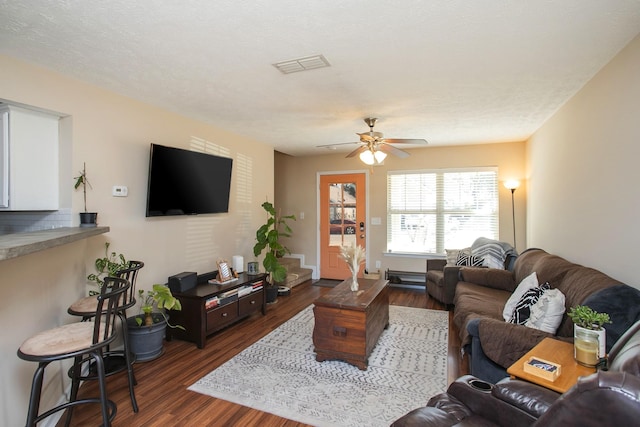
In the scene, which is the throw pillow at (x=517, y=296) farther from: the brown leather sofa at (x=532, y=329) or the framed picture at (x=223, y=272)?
the framed picture at (x=223, y=272)

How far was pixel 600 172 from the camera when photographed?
2.50m

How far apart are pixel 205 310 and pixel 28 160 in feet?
6.32

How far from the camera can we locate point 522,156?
5.13 meters

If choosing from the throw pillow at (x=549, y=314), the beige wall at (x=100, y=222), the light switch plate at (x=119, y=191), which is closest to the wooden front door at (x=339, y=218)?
the beige wall at (x=100, y=222)

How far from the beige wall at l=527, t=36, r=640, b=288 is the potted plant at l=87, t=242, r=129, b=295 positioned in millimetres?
3697

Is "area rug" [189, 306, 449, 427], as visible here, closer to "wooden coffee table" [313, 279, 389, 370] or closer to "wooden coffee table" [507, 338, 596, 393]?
"wooden coffee table" [313, 279, 389, 370]

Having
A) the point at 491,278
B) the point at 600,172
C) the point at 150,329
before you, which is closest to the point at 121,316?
the point at 150,329

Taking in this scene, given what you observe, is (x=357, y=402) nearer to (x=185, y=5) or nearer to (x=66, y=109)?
(x=185, y=5)

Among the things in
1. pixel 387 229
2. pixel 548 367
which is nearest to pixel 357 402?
pixel 548 367

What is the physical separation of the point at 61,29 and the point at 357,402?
3.07m

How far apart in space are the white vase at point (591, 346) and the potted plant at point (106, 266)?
308cm

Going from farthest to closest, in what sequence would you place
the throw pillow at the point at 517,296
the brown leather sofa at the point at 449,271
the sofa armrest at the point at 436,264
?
the sofa armrest at the point at 436,264
the brown leather sofa at the point at 449,271
the throw pillow at the point at 517,296

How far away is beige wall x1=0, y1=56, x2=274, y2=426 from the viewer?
189 centimetres

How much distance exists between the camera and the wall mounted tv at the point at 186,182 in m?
3.32
